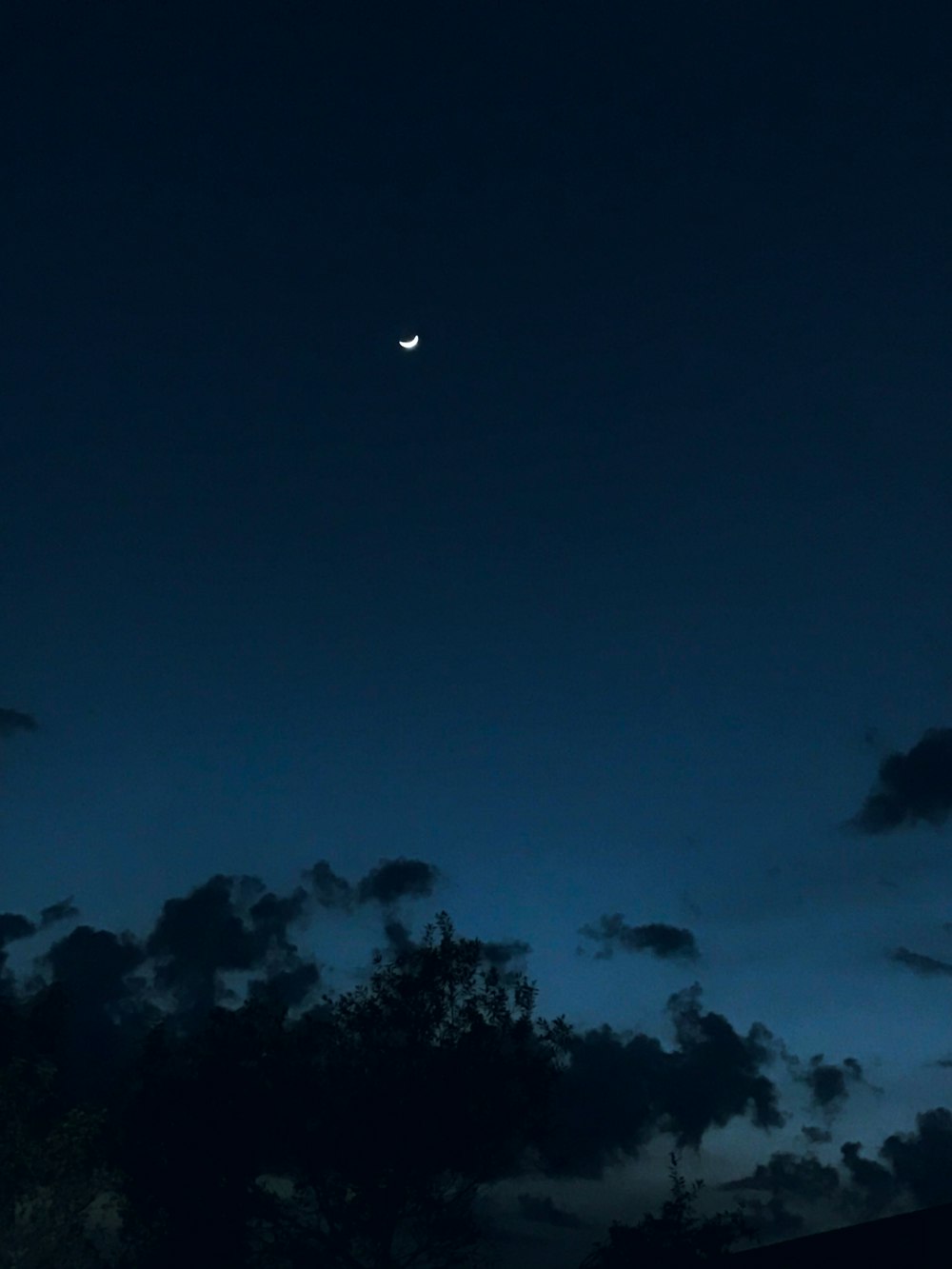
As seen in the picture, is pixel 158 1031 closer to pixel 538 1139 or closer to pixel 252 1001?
pixel 252 1001

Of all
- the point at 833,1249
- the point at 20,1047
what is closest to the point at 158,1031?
the point at 20,1047

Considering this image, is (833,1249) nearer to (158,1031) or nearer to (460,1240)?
(460,1240)

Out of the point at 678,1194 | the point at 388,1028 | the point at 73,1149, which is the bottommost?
the point at 678,1194

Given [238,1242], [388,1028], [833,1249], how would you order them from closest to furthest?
[833,1249], [238,1242], [388,1028]

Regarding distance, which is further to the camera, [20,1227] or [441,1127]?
[20,1227]

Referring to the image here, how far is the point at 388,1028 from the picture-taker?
45.0 m

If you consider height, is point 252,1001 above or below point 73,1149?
above

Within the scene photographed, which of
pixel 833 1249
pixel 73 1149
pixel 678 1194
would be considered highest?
pixel 73 1149

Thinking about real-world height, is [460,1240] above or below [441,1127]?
below

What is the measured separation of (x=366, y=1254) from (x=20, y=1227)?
14.8 metres

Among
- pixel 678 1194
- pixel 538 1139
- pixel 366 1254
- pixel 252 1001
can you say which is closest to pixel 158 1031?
pixel 252 1001

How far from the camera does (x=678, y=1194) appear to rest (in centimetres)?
4803

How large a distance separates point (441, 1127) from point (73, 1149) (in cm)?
1519

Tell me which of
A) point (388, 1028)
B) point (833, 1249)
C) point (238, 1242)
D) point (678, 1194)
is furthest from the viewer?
point (678, 1194)
